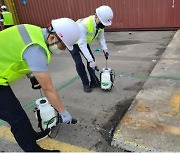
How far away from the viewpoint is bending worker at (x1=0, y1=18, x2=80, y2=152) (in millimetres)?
2137

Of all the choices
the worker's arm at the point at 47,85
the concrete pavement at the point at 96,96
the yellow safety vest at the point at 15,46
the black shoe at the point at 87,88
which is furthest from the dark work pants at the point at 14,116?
the black shoe at the point at 87,88

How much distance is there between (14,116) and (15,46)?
0.69m

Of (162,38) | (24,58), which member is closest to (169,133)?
(24,58)

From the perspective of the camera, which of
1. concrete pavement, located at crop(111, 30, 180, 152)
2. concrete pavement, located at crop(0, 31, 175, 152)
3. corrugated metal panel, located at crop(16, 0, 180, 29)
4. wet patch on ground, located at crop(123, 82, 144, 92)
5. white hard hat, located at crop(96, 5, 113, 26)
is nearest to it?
concrete pavement, located at crop(111, 30, 180, 152)

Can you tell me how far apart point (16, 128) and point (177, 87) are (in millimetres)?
2836

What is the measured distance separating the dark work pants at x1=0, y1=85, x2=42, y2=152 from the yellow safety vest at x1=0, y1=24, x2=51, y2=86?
139 mm

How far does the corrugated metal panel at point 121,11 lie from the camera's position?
8336mm

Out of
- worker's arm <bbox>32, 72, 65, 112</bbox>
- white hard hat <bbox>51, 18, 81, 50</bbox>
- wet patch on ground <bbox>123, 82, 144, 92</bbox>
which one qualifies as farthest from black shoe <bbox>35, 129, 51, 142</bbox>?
wet patch on ground <bbox>123, 82, 144, 92</bbox>

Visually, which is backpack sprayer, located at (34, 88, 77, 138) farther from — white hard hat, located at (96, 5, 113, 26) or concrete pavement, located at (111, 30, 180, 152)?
white hard hat, located at (96, 5, 113, 26)

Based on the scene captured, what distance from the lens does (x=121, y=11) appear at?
8969 millimetres

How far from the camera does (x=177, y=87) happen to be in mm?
4090

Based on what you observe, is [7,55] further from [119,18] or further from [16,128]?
[119,18]

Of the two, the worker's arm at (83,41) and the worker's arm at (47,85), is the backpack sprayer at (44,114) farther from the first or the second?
the worker's arm at (83,41)

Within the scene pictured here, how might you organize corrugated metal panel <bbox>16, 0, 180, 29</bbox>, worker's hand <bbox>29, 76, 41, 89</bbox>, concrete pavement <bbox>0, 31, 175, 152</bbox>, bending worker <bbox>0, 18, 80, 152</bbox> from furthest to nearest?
corrugated metal panel <bbox>16, 0, 180, 29</bbox>
concrete pavement <bbox>0, 31, 175, 152</bbox>
worker's hand <bbox>29, 76, 41, 89</bbox>
bending worker <bbox>0, 18, 80, 152</bbox>
